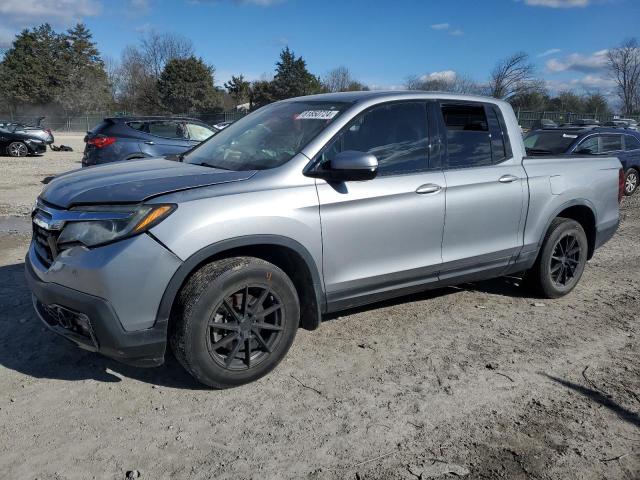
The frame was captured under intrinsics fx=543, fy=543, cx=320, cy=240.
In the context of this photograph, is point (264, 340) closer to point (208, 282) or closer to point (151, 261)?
point (208, 282)

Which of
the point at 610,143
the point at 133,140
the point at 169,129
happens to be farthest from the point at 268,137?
the point at 610,143

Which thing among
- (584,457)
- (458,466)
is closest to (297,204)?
(458,466)

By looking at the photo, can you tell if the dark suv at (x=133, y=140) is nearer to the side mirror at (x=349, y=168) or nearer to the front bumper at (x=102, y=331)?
the side mirror at (x=349, y=168)

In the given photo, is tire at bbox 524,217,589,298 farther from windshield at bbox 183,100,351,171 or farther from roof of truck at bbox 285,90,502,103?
windshield at bbox 183,100,351,171

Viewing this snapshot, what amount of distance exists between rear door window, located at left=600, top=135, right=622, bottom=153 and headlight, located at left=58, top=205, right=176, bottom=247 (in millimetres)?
11204

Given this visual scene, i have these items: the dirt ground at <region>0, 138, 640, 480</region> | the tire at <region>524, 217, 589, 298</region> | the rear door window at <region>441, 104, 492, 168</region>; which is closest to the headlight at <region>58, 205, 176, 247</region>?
the dirt ground at <region>0, 138, 640, 480</region>

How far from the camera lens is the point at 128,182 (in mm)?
3361

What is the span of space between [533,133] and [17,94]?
198ft

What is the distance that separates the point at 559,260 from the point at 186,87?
55705 mm

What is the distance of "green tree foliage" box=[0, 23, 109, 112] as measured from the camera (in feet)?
189

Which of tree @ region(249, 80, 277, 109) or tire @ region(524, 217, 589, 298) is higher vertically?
tree @ region(249, 80, 277, 109)

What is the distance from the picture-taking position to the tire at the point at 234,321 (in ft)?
10.5

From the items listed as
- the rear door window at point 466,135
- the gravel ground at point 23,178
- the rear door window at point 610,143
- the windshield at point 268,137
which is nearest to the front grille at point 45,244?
the windshield at point 268,137

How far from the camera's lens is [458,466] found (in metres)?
2.75
